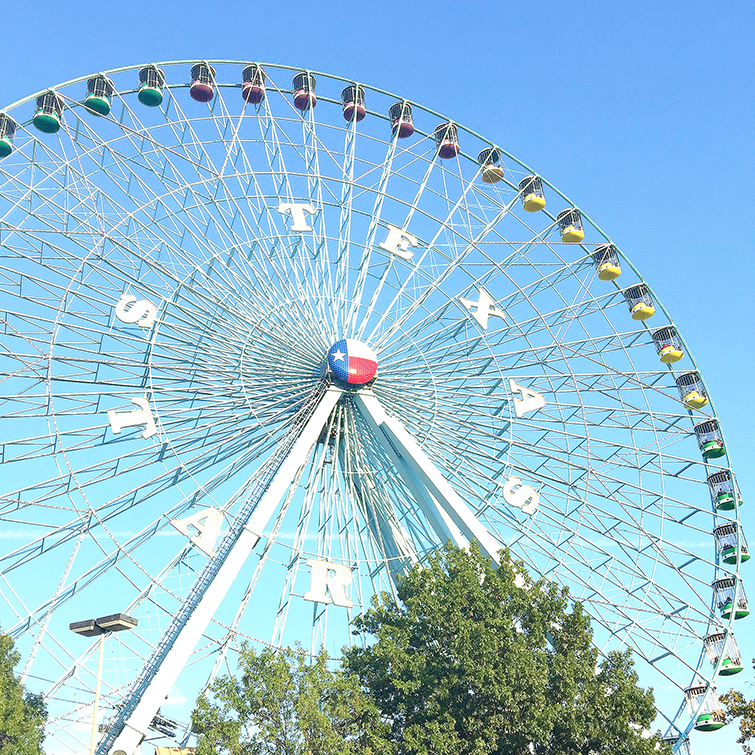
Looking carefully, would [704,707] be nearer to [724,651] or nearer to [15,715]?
[724,651]

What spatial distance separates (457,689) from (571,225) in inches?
707

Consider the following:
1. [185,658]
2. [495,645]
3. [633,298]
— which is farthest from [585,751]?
[633,298]

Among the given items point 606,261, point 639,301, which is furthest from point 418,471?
point 639,301

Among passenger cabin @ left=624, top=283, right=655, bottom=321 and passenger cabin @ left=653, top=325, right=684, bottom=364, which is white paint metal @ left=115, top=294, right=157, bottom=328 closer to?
passenger cabin @ left=624, top=283, right=655, bottom=321

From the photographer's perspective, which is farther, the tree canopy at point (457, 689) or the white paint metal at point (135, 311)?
the white paint metal at point (135, 311)

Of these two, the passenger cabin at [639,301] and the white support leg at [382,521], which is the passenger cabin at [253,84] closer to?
the white support leg at [382,521]

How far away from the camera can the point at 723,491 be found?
114 ft

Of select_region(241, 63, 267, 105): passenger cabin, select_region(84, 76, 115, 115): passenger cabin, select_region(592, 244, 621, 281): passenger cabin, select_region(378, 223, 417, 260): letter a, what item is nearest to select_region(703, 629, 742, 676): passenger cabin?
select_region(592, 244, 621, 281): passenger cabin

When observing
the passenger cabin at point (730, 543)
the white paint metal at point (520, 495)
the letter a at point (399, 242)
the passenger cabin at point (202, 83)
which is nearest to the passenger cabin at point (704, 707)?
the passenger cabin at point (730, 543)

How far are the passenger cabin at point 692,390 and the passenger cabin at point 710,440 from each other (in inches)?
33.4

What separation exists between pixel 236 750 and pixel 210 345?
11.1 m

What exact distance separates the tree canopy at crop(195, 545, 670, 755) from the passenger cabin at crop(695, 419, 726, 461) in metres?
13.6

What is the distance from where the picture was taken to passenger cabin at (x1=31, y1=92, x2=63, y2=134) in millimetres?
27750

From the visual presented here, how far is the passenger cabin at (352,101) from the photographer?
32.8 metres
